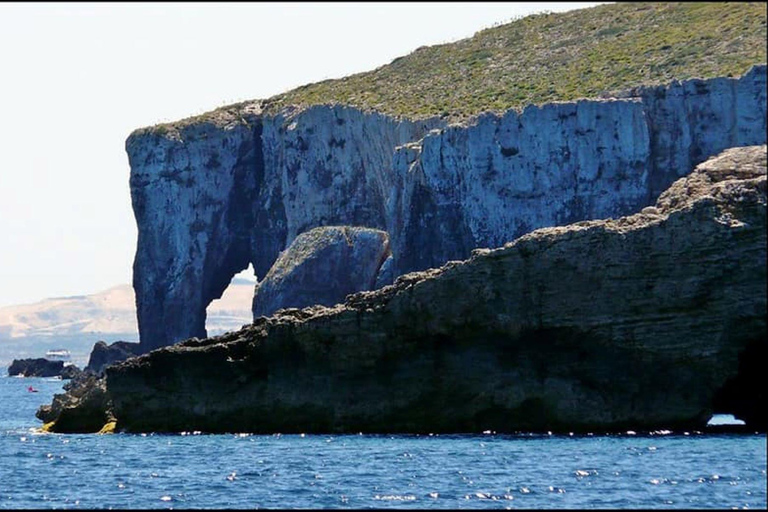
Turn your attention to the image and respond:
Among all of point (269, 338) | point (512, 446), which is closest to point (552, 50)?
point (269, 338)

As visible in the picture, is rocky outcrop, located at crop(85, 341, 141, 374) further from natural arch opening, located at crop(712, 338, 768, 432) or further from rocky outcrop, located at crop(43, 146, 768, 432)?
natural arch opening, located at crop(712, 338, 768, 432)

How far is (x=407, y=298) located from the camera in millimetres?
64188

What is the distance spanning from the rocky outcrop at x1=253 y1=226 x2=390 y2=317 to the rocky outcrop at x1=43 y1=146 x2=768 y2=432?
176 ft

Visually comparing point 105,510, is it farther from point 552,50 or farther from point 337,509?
point 552,50

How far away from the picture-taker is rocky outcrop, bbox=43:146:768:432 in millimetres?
59625

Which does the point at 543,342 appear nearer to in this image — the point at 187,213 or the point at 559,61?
the point at 559,61

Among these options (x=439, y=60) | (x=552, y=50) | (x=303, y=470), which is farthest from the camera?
(x=439, y=60)

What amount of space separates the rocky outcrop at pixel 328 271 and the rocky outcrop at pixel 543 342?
53508 millimetres

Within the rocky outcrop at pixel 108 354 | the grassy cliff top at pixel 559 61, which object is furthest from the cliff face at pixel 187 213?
the rocky outcrop at pixel 108 354

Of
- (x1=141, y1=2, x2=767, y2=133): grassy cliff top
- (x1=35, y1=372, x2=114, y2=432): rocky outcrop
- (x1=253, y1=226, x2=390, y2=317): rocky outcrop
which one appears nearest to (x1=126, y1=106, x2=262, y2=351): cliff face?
(x1=141, y1=2, x2=767, y2=133): grassy cliff top

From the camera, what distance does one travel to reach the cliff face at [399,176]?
10744 cm

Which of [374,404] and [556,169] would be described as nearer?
[374,404]

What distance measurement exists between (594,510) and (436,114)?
8481cm

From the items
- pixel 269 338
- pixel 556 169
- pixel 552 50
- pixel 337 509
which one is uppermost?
pixel 552 50
